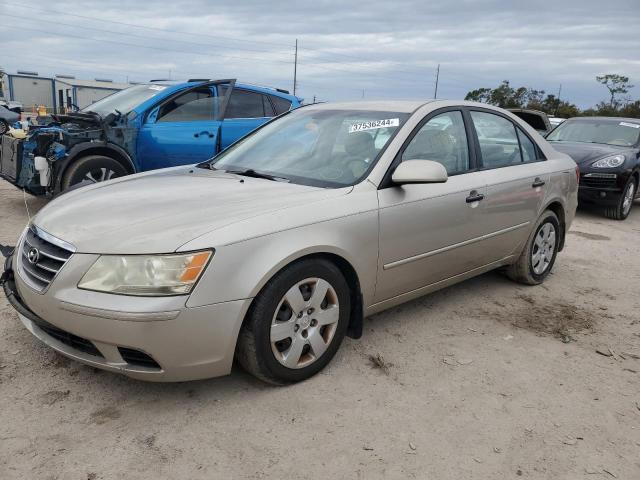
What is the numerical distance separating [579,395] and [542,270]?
2.05 meters

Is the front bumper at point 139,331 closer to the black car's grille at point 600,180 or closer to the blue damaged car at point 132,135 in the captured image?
the blue damaged car at point 132,135

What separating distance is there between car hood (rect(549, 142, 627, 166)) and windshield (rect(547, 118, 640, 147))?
14.3 inches

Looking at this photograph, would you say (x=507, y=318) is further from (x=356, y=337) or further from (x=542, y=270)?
(x=356, y=337)

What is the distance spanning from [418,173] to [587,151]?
6.68 metres

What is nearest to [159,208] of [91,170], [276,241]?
[276,241]

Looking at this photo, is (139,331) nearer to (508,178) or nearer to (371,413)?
(371,413)

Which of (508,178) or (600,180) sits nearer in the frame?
(508,178)

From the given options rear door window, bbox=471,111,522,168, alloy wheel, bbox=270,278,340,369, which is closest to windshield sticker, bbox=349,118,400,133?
rear door window, bbox=471,111,522,168

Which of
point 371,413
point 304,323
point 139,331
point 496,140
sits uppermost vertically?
point 496,140

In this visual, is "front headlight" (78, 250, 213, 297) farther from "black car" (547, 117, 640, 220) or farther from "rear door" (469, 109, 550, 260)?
"black car" (547, 117, 640, 220)

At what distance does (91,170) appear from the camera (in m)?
6.36

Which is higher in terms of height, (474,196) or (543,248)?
(474,196)

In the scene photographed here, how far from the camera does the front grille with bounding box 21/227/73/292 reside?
260cm

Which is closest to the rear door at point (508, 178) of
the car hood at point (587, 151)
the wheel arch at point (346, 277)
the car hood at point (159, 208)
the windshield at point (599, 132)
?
the wheel arch at point (346, 277)
